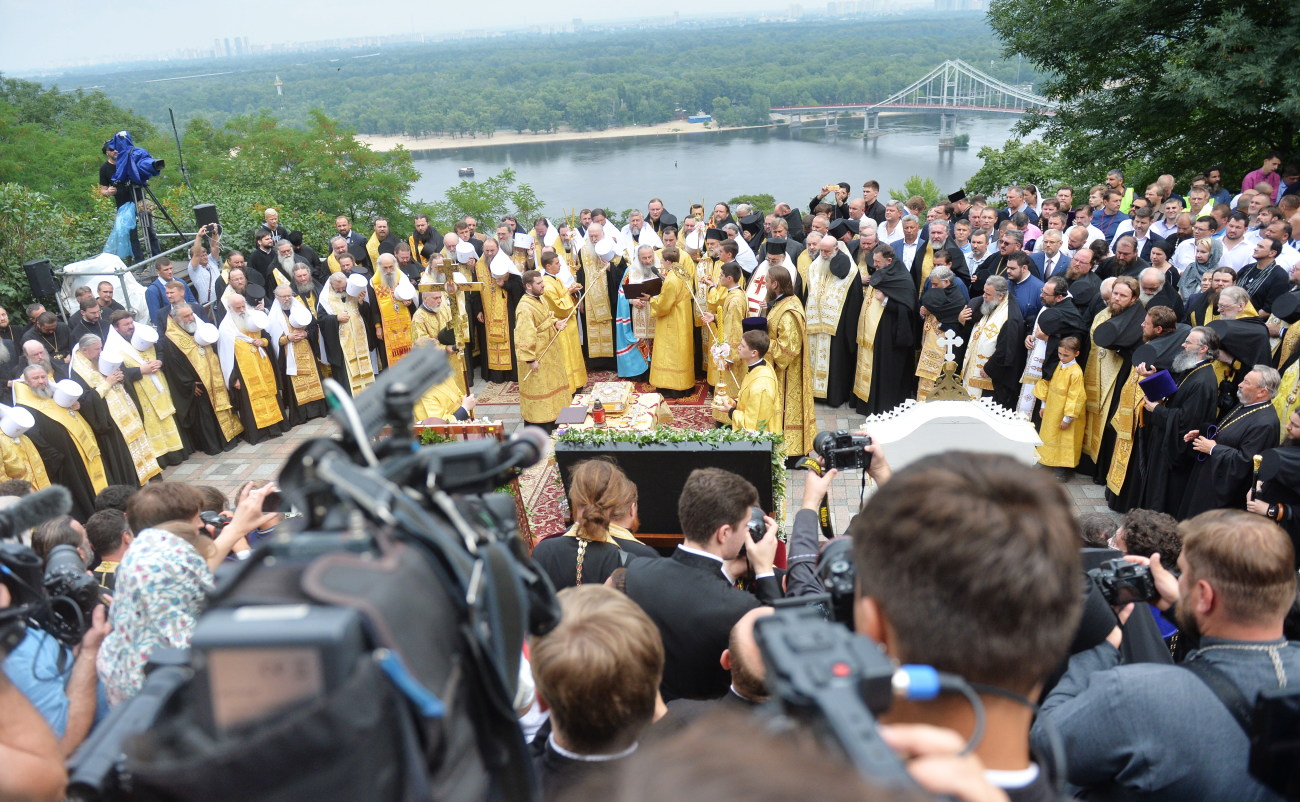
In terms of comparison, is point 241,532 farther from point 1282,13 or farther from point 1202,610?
point 1282,13

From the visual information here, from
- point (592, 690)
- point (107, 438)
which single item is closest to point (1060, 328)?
point (592, 690)

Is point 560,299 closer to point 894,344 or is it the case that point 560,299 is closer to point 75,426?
point 894,344

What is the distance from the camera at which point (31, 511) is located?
2344mm

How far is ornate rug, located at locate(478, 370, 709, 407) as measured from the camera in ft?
38.7

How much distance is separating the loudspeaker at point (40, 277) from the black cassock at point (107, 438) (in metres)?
4.01

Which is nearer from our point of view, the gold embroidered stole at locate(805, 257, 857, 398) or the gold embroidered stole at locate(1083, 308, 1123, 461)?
the gold embroidered stole at locate(1083, 308, 1123, 461)

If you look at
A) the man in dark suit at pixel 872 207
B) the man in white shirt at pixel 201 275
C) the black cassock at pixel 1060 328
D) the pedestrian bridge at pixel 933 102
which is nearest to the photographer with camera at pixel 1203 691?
the black cassock at pixel 1060 328

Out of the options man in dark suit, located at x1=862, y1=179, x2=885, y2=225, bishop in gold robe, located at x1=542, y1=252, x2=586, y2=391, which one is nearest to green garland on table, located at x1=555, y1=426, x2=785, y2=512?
bishop in gold robe, located at x1=542, y1=252, x2=586, y2=391

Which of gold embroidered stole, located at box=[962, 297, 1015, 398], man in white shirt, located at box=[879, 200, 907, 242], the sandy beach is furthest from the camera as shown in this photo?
the sandy beach

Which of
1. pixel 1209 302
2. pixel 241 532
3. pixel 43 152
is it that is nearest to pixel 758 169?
pixel 43 152

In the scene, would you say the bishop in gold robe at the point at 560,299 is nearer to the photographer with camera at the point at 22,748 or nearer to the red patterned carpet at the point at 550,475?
the red patterned carpet at the point at 550,475

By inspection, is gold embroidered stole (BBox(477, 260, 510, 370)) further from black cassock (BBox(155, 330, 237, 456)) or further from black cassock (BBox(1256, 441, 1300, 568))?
black cassock (BBox(1256, 441, 1300, 568))

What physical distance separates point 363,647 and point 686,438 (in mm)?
6203

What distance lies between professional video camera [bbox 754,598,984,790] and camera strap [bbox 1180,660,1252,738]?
5.83ft
